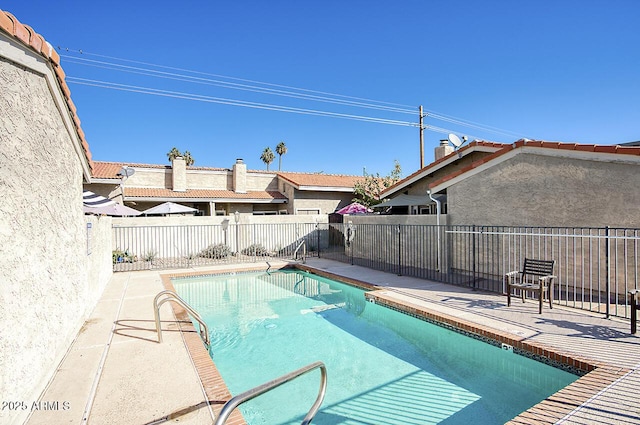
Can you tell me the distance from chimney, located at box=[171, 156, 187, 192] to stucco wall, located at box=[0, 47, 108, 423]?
19.0 m

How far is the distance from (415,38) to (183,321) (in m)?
18.9

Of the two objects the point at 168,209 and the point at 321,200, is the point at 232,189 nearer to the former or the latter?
the point at 321,200

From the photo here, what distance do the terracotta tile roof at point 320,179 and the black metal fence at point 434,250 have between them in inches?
185

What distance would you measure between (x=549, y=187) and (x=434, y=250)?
4.83 m

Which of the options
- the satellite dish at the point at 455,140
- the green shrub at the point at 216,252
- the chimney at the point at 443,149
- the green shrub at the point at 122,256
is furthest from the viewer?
the chimney at the point at 443,149

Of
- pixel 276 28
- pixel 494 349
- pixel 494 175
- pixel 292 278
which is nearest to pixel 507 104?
pixel 494 175

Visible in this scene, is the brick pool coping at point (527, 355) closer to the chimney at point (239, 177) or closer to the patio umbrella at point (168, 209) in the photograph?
the patio umbrella at point (168, 209)

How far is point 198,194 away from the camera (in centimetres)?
2438

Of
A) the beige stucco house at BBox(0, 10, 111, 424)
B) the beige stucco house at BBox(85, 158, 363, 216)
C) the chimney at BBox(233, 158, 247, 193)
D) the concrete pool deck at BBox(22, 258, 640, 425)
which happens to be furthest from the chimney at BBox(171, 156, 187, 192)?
the beige stucco house at BBox(0, 10, 111, 424)

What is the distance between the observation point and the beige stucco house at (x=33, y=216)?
3.56 m

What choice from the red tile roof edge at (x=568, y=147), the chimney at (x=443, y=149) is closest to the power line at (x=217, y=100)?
the chimney at (x=443, y=149)

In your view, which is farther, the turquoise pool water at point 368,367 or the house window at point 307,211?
the house window at point 307,211

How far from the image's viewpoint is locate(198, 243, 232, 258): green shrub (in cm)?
1962

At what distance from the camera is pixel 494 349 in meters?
6.53
